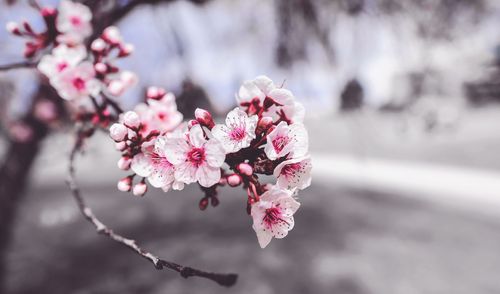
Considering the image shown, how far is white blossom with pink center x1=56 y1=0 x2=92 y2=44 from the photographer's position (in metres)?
1.18

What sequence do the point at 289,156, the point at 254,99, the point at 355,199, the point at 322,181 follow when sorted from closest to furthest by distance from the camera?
1. the point at 289,156
2. the point at 254,99
3. the point at 355,199
4. the point at 322,181

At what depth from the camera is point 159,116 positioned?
1.01 metres

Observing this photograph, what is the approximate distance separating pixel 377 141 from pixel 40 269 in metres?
9.77

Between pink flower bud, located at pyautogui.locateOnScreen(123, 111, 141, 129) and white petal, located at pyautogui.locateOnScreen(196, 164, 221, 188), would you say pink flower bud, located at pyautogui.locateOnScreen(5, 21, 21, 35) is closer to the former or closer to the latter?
pink flower bud, located at pyautogui.locateOnScreen(123, 111, 141, 129)

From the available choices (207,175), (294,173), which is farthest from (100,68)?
(294,173)

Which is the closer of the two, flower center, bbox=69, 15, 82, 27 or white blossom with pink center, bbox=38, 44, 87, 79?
white blossom with pink center, bbox=38, 44, 87, 79

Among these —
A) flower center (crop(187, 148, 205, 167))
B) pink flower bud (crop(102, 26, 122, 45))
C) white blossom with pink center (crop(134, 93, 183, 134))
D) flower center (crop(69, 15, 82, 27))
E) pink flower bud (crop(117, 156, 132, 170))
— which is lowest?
pink flower bud (crop(117, 156, 132, 170))

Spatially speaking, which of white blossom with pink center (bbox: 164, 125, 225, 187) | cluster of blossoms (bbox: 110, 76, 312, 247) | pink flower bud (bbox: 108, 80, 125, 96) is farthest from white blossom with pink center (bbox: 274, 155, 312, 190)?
pink flower bud (bbox: 108, 80, 125, 96)

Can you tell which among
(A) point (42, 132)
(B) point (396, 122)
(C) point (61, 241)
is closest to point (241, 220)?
(C) point (61, 241)

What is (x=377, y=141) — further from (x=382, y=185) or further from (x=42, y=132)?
(x=42, y=132)

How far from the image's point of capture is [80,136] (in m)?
1.31

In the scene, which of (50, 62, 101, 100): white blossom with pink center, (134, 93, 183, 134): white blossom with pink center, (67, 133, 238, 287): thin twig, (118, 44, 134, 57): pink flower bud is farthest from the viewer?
(118, 44, 134, 57): pink flower bud

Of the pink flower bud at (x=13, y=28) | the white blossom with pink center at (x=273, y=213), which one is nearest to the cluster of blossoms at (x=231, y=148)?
the white blossom with pink center at (x=273, y=213)

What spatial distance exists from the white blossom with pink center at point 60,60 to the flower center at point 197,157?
534 mm
